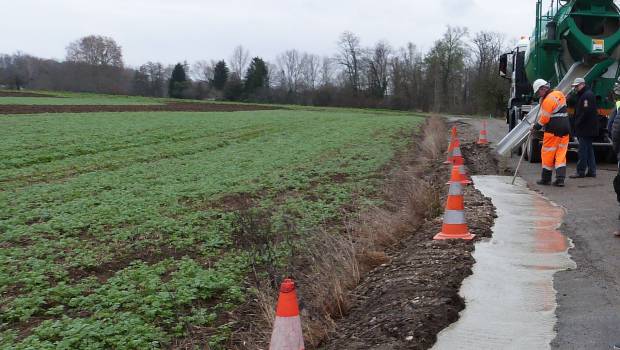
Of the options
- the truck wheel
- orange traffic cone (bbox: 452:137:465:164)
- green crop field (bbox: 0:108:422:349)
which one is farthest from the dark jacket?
green crop field (bbox: 0:108:422:349)

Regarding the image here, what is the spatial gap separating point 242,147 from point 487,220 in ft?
42.7

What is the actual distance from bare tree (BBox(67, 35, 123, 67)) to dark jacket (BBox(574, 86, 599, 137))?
11548 centimetres

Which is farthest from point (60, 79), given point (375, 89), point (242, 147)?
point (242, 147)

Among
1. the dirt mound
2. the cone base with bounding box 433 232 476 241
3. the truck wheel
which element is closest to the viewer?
the dirt mound

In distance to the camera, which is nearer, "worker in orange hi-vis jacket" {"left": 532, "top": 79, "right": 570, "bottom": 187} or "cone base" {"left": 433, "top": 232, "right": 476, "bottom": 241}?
"cone base" {"left": 433, "top": 232, "right": 476, "bottom": 241}

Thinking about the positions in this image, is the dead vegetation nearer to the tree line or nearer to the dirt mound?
the dirt mound

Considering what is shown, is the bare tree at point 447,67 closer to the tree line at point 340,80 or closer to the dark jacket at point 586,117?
the tree line at point 340,80

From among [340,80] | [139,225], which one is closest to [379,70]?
[340,80]

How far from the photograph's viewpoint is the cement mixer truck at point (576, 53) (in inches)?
521

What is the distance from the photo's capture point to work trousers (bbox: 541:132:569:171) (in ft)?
34.2

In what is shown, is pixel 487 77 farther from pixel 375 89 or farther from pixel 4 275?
pixel 4 275

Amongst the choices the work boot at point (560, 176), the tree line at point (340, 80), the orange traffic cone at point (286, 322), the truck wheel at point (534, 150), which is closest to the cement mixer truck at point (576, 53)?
the truck wheel at point (534, 150)

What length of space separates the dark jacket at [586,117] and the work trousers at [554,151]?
1118 mm

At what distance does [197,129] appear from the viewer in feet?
85.9
